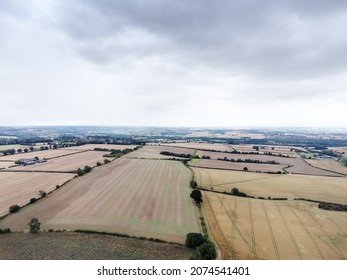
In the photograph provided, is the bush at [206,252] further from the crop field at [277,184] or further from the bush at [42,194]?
the bush at [42,194]

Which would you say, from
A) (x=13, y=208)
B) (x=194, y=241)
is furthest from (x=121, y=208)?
(x=13, y=208)

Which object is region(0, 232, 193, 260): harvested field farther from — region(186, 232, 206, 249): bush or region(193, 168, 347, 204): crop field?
region(193, 168, 347, 204): crop field

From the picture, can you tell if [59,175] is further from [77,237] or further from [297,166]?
[297,166]

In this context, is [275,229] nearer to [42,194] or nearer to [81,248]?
[81,248]

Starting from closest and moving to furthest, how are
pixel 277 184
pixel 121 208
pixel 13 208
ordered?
1. pixel 13 208
2. pixel 121 208
3. pixel 277 184

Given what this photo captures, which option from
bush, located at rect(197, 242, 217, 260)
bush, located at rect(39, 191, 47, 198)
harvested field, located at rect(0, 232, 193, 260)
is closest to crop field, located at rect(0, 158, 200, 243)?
bush, located at rect(39, 191, 47, 198)

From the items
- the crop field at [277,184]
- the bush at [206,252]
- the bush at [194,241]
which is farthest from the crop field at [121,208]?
the crop field at [277,184]
